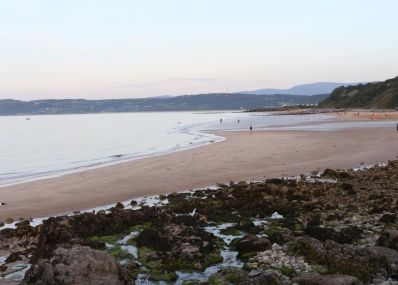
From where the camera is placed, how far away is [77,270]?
836cm

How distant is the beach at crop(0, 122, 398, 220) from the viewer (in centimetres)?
1870

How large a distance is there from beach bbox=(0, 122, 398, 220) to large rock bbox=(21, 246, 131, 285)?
8130mm

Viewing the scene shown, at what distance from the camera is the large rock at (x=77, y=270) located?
8281 millimetres

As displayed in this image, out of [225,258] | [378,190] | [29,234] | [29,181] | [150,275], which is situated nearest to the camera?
[150,275]

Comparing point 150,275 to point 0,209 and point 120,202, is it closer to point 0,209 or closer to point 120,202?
point 120,202

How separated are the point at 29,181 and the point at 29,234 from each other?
532 inches

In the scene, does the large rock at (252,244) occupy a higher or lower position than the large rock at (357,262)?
lower

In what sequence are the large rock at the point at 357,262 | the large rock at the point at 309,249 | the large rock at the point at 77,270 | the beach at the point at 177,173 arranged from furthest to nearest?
the beach at the point at 177,173 < the large rock at the point at 309,249 < the large rock at the point at 357,262 < the large rock at the point at 77,270

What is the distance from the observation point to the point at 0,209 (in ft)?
57.4

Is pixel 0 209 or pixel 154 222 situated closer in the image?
pixel 154 222

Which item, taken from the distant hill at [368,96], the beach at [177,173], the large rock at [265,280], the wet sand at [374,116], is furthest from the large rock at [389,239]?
the distant hill at [368,96]

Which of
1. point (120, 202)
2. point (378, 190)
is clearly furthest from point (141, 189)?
point (378, 190)

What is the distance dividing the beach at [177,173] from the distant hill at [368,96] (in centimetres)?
8964

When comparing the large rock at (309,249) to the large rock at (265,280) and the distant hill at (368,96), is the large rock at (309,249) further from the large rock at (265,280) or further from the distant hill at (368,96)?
the distant hill at (368,96)
